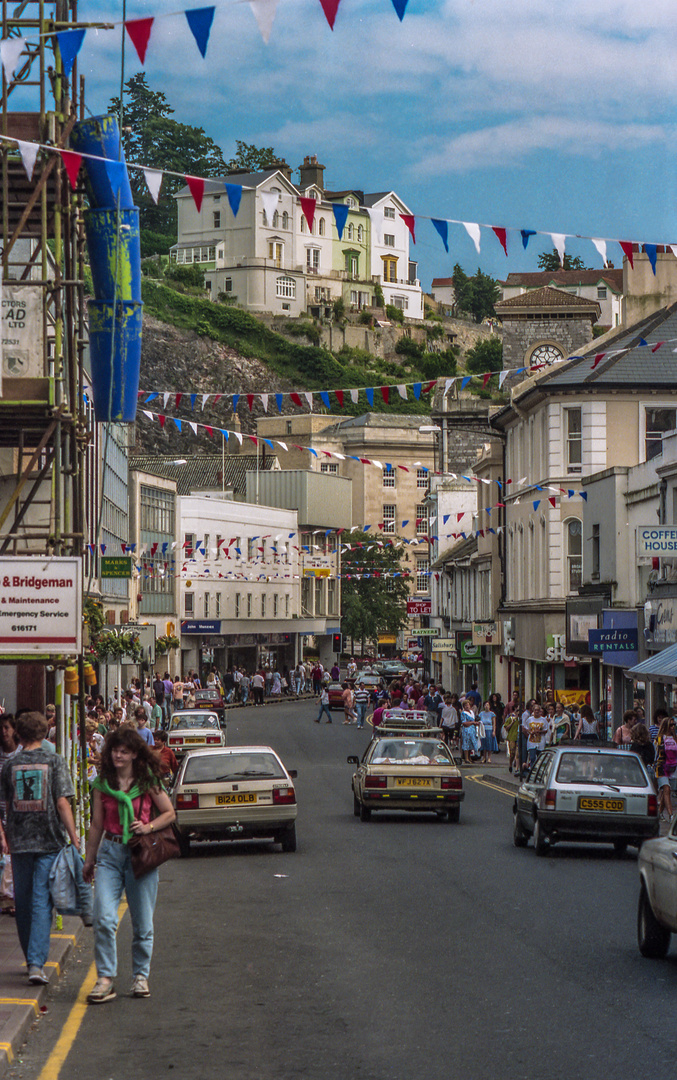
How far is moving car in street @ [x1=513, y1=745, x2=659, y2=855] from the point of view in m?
18.4

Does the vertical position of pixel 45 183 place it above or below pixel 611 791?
above

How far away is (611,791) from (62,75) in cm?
1066

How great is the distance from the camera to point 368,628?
335 ft

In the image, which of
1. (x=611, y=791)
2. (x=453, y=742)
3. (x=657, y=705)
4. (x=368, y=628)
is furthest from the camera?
(x=368, y=628)

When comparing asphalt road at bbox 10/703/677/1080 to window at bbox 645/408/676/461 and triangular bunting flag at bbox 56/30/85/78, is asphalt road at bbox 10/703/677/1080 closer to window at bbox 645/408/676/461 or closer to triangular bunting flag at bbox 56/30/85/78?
triangular bunting flag at bbox 56/30/85/78

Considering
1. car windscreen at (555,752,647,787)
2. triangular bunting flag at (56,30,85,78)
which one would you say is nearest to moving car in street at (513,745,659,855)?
car windscreen at (555,752,647,787)

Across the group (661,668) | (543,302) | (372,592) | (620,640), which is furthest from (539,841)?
(372,592)

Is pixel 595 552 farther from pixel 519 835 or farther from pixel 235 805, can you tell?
pixel 235 805

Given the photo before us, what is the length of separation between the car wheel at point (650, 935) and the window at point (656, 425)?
1311 inches

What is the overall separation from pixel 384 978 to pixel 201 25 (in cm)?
710

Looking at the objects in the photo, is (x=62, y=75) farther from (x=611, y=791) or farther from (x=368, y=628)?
(x=368, y=628)

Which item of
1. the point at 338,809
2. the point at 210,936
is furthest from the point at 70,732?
the point at 338,809

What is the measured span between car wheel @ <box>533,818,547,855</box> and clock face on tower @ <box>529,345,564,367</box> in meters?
42.5

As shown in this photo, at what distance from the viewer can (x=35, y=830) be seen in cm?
973
